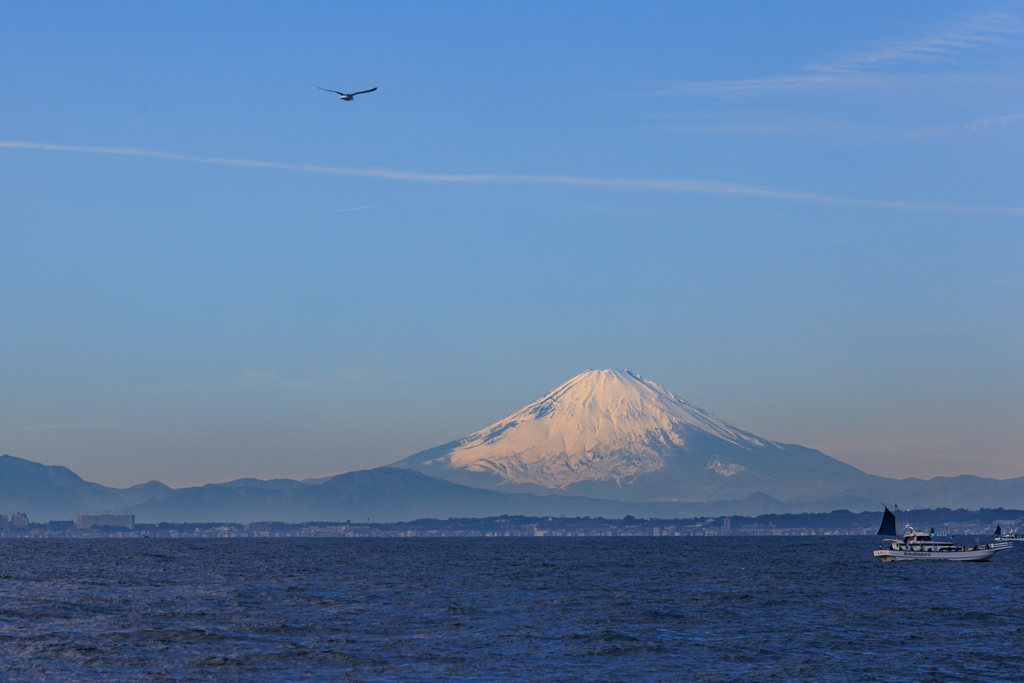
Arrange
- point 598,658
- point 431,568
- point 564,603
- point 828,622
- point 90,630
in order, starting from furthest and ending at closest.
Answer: point 431,568 < point 564,603 < point 828,622 < point 90,630 < point 598,658

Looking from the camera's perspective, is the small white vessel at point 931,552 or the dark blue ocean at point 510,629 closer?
the dark blue ocean at point 510,629

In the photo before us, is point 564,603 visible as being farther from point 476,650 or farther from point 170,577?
point 170,577

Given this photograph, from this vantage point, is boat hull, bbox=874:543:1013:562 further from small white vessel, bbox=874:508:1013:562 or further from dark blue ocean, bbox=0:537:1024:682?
dark blue ocean, bbox=0:537:1024:682

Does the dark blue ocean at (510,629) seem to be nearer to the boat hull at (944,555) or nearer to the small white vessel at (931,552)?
the boat hull at (944,555)

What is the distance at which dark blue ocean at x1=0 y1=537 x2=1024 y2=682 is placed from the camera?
58125mm

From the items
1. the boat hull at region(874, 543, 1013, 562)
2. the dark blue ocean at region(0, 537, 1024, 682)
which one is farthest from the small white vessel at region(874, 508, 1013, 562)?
the dark blue ocean at region(0, 537, 1024, 682)

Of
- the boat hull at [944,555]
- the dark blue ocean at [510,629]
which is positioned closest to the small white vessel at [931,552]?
the boat hull at [944,555]

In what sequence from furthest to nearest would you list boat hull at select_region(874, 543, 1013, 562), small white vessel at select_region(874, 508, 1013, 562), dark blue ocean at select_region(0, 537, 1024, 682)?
small white vessel at select_region(874, 508, 1013, 562)
boat hull at select_region(874, 543, 1013, 562)
dark blue ocean at select_region(0, 537, 1024, 682)

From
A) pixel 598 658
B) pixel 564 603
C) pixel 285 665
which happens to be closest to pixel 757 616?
pixel 564 603

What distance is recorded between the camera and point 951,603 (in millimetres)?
97688

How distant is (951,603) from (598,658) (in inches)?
1978

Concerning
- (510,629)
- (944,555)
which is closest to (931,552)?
(944,555)

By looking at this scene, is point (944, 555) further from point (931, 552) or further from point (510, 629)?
point (510, 629)

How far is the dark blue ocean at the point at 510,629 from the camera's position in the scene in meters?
58.1
